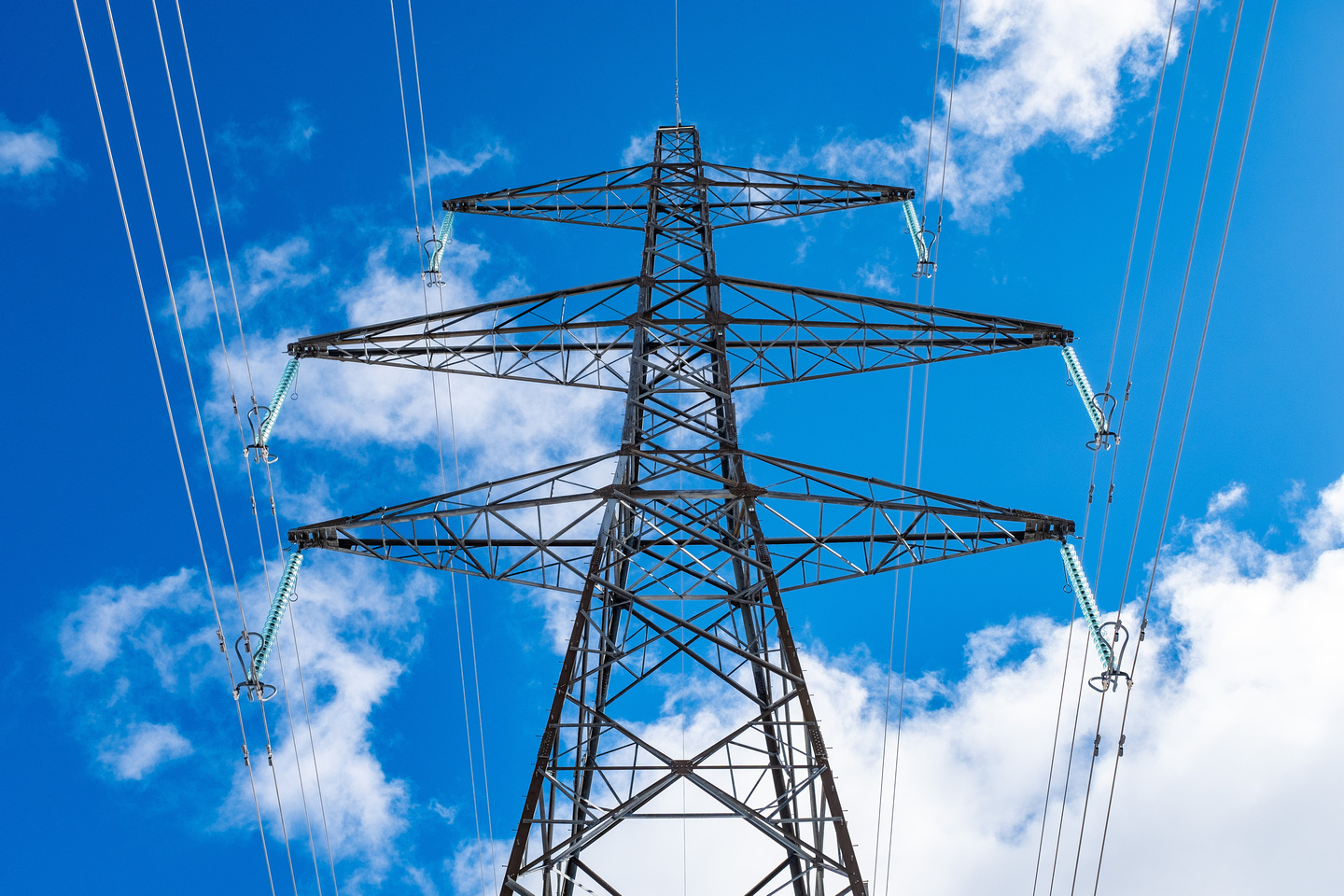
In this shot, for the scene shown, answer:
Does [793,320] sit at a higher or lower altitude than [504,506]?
higher

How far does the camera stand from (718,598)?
38.8 ft

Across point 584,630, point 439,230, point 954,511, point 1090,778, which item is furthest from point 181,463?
point 439,230

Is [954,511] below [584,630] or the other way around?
the other way around

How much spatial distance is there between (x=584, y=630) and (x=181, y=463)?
4604 millimetres

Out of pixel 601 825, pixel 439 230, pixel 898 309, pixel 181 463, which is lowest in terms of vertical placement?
pixel 601 825

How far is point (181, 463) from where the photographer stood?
1033 centimetres

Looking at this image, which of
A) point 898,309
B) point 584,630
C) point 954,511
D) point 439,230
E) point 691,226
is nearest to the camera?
point 584,630

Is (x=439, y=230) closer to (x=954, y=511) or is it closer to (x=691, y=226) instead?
(x=691, y=226)

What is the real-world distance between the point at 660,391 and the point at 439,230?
388 inches

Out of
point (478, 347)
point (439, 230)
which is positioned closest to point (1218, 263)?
point (478, 347)

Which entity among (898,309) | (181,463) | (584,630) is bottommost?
(584,630)

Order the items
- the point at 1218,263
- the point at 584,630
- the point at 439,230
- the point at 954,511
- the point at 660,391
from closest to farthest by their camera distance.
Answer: the point at 1218,263, the point at 584,630, the point at 954,511, the point at 660,391, the point at 439,230

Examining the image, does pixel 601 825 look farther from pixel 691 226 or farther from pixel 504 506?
pixel 691 226

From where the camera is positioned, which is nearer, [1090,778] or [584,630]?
[1090,778]
